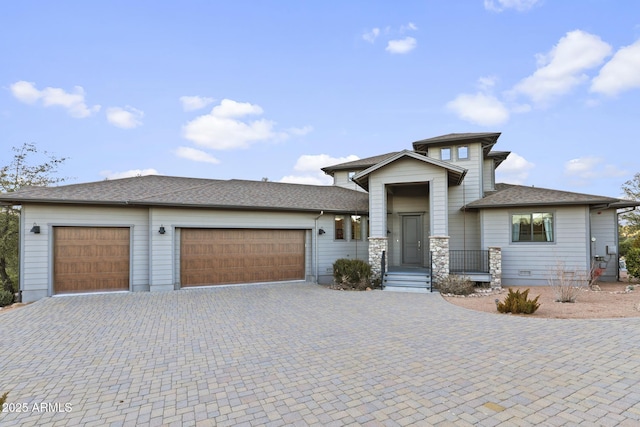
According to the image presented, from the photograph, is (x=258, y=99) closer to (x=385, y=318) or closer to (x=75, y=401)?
(x=385, y=318)

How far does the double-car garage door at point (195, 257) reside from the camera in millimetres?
10352

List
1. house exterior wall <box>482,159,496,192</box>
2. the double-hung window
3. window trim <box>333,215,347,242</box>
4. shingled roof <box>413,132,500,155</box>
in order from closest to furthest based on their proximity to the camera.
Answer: the double-hung window
shingled roof <box>413,132,500,155</box>
window trim <box>333,215,347,242</box>
house exterior wall <box>482,159,496,192</box>

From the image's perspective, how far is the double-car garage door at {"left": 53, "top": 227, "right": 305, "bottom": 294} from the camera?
408 inches

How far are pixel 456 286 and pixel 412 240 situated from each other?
4.46 m

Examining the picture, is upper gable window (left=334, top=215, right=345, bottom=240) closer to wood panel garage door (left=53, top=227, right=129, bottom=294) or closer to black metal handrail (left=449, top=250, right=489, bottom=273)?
black metal handrail (left=449, top=250, right=489, bottom=273)

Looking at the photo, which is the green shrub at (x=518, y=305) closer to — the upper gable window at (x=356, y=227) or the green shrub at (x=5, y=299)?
the upper gable window at (x=356, y=227)

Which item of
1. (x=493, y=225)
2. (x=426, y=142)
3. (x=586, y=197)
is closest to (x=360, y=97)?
(x=426, y=142)

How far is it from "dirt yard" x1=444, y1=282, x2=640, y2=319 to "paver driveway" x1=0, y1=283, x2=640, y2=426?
2.35 ft

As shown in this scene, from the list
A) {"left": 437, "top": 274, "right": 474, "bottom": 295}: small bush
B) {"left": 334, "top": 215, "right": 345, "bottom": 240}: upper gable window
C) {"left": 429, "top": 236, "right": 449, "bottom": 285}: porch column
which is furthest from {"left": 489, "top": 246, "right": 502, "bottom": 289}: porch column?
{"left": 334, "top": 215, "right": 345, "bottom": 240}: upper gable window

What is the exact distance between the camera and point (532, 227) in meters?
12.4

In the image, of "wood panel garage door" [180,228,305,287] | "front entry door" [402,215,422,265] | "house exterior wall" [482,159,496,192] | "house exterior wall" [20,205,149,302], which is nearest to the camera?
"house exterior wall" [20,205,149,302]

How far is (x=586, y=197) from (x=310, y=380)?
13042 mm

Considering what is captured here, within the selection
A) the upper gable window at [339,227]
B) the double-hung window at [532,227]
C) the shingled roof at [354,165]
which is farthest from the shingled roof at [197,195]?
the double-hung window at [532,227]

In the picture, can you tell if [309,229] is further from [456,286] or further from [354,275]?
[456,286]
